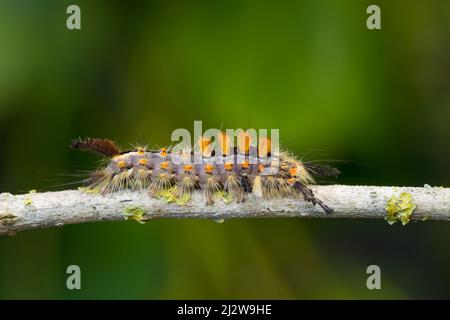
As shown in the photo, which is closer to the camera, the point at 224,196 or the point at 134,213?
the point at 134,213

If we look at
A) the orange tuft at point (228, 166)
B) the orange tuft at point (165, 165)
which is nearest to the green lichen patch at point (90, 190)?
the orange tuft at point (165, 165)

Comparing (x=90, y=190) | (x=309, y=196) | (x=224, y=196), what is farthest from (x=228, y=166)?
(x=90, y=190)

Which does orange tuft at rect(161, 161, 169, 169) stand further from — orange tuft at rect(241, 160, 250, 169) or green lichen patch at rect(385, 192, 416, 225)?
green lichen patch at rect(385, 192, 416, 225)

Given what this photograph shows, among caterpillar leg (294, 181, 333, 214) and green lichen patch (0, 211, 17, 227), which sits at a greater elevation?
caterpillar leg (294, 181, 333, 214)

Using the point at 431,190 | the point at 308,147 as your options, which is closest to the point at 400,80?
the point at 308,147

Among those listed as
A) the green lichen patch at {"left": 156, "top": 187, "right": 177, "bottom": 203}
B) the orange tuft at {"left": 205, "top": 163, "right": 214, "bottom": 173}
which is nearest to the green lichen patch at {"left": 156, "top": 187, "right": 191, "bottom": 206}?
the green lichen patch at {"left": 156, "top": 187, "right": 177, "bottom": 203}

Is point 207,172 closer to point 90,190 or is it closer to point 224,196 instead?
point 224,196
